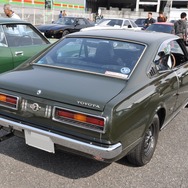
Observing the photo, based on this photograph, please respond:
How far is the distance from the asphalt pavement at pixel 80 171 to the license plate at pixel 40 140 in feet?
1.19

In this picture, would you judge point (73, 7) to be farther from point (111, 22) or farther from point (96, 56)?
point (96, 56)

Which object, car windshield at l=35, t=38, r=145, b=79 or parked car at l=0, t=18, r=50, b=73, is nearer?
car windshield at l=35, t=38, r=145, b=79

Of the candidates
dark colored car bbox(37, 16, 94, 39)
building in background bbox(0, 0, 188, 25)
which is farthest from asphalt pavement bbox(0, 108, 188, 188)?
building in background bbox(0, 0, 188, 25)

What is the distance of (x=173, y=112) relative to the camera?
4.04 metres

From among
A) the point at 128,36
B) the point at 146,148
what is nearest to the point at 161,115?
the point at 146,148

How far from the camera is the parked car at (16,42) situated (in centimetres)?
493

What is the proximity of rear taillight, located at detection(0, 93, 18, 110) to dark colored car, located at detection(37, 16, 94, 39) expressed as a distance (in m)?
12.3

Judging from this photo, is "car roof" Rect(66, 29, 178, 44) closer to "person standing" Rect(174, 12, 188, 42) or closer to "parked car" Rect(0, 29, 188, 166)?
"parked car" Rect(0, 29, 188, 166)

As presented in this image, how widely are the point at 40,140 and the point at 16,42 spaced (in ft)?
9.58

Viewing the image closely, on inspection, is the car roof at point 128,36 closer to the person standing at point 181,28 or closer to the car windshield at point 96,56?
the car windshield at point 96,56

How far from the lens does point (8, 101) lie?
302 centimetres

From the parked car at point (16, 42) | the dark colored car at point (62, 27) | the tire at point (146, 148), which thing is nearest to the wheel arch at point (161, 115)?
the tire at point (146, 148)

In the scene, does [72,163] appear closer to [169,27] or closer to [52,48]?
[52,48]

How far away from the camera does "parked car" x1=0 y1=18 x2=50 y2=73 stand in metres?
4.93
